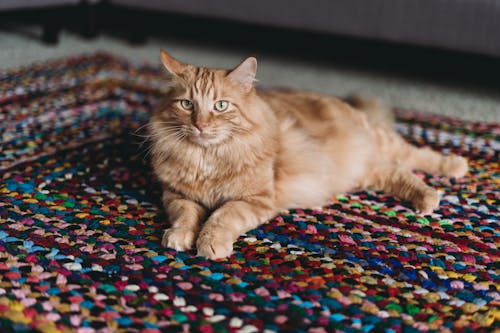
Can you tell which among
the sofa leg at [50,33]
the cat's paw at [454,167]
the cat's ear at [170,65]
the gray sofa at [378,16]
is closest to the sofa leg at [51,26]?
the sofa leg at [50,33]

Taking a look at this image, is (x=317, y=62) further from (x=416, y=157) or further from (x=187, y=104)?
(x=187, y=104)

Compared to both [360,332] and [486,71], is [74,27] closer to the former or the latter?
[486,71]

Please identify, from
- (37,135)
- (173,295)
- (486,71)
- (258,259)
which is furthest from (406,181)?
(486,71)

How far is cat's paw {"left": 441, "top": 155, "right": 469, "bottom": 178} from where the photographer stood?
1.87 m

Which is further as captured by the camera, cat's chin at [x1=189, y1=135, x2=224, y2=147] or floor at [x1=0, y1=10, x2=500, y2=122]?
floor at [x1=0, y1=10, x2=500, y2=122]

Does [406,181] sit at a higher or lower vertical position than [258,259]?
higher

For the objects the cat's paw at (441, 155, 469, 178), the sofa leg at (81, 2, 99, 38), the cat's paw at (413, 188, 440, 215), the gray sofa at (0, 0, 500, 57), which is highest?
the gray sofa at (0, 0, 500, 57)

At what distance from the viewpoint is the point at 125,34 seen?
3932 mm

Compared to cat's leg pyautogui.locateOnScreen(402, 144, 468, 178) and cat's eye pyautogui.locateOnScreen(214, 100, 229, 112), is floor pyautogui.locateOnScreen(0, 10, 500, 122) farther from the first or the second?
cat's eye pyautogui.locateOnScreen(214, 100, 229, 112)

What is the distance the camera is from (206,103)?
1429 mm

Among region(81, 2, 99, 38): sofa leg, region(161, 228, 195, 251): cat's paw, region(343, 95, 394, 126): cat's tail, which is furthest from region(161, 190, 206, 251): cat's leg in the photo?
region(81, 2, 99, 38): sofa leg

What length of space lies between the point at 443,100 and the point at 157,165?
1.77 m

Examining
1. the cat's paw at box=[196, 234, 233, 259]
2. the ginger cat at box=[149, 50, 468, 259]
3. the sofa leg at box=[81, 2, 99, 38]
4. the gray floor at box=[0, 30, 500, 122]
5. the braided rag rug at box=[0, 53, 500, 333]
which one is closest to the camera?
the braided rag rug at box=[0, 53, 500, 333]

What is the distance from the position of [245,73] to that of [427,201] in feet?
2.12
